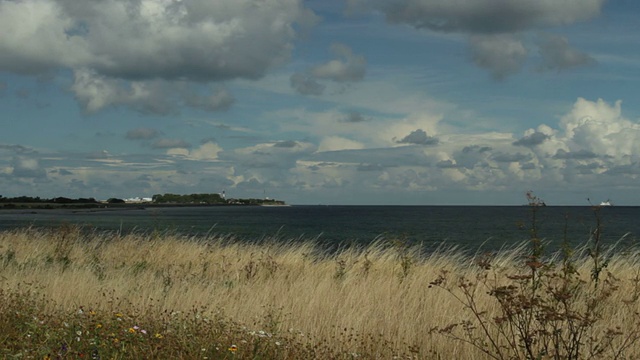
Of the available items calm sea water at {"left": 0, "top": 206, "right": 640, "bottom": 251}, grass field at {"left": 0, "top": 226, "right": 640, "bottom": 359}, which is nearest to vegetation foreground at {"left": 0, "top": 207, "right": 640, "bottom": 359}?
grass field at {"left": 0, "top": 226, "right": 640, "bottom": 359}

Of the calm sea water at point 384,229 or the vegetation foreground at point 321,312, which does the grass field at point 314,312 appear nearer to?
the vegetation foreground at point 321,312

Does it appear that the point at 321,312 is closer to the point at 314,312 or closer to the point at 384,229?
the point at 314,312

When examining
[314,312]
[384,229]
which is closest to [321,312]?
[314,312]

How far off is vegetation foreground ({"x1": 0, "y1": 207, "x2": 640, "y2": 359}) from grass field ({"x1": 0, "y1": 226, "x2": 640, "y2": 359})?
0.03m

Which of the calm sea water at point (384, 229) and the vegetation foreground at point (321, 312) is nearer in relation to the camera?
the vegetation foreground at point (321, 312)

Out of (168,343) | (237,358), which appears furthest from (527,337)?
(168,343)

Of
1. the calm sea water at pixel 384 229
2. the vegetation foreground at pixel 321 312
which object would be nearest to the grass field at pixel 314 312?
the vegetation foreground at pixel 321 312

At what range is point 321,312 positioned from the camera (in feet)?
31.1

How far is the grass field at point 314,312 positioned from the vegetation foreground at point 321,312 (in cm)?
3

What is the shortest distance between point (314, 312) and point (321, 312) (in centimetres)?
12

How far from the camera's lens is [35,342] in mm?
6945

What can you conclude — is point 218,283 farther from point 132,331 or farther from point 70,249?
point 70,249

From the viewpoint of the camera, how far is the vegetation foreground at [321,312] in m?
6.64

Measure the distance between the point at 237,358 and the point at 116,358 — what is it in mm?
1191
